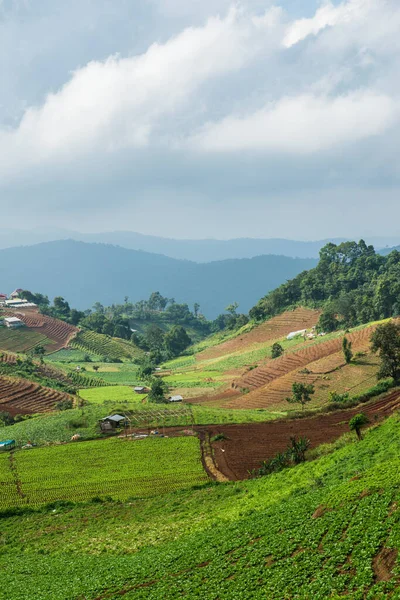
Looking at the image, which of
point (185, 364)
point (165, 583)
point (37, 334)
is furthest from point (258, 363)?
point (165, 583)

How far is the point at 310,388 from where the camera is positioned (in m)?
61.5

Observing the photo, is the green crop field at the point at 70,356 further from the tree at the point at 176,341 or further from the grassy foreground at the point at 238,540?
the grassy foreground at the point at 238,540

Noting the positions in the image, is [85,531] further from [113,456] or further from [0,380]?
[0,380]

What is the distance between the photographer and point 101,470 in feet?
139

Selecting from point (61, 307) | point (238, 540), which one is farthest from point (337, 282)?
point (238, 540)

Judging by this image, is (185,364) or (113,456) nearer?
(113,456)

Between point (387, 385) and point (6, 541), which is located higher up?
point (387, 385)

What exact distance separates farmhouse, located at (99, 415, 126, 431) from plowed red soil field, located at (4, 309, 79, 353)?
272 feet

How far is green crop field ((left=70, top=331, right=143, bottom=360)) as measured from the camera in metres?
144

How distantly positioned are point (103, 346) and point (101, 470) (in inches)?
4314

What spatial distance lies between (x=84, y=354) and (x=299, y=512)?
119084 millimetres

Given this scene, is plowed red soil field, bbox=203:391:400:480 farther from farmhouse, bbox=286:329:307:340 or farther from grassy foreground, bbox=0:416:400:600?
farmhouse, bbox=286:329:307:340

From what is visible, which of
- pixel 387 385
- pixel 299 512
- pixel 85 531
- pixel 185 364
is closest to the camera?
pixel 299 512

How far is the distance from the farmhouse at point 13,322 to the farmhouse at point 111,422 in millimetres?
92109
